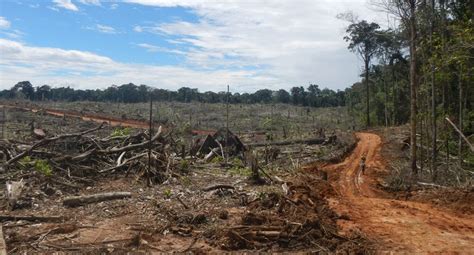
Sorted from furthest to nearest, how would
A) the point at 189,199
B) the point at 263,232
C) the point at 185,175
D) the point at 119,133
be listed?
the point at 119,133, the point at 185,175, the point at 189,199, the point at 263,232

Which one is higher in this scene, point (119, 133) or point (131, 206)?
point (119, 133)

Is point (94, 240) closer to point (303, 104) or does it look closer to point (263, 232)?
point (263, 232)

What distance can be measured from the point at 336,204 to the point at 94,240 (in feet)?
18.8

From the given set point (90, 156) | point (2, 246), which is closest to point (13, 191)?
point (2, 246)

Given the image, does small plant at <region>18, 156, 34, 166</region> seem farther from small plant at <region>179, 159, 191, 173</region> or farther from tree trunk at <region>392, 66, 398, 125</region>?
tree trunk at <region>392, 66, 398, 125</region>

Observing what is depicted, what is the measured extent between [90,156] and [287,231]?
23.0 ft

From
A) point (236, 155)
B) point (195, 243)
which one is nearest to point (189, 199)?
point (195, 243)

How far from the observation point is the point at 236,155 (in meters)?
18.1

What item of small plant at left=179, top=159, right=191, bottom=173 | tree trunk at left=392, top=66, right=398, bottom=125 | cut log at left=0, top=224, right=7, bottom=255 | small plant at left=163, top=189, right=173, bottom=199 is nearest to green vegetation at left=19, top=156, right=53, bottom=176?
small plant at left=163, top=189, right=173, bottom=199

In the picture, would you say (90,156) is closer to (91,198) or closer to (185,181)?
(185,181)

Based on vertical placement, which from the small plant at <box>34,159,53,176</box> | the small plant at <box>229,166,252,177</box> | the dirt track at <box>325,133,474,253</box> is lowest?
the dirt track at <box>325,133,474,253</box>

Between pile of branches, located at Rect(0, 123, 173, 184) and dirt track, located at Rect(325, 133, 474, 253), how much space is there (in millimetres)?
4864

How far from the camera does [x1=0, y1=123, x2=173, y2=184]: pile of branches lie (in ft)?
37.3

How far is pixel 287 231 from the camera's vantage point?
7.57m
